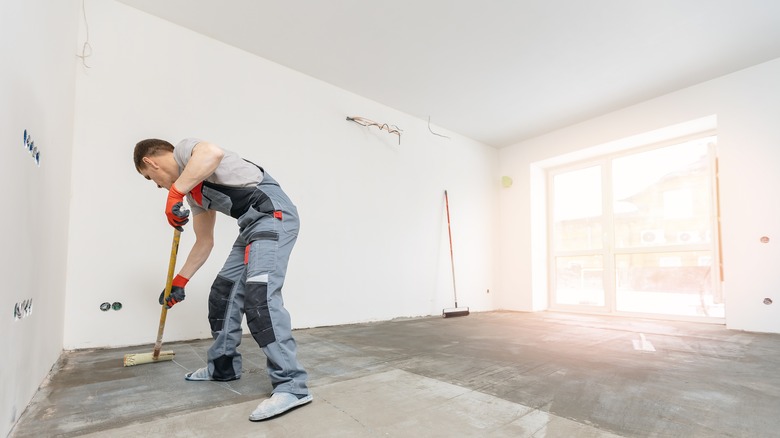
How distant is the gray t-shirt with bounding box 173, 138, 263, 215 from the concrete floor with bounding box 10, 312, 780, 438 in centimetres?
91

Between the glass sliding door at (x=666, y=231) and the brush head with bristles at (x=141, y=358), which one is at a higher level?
the glass sliding door at (x=666, y=231)

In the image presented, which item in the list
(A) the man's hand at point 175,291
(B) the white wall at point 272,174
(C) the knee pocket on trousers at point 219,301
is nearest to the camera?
(C) the knee pocket on trousers at point 219,301

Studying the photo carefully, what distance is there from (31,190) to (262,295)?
950 mm

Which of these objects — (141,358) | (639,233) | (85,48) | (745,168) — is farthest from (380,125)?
(745,168)

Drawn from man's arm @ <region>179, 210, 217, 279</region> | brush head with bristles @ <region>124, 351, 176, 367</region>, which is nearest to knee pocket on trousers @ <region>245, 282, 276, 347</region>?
man's arm @ <region>179, 210, 217, 279</region>

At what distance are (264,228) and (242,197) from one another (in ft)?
0.62

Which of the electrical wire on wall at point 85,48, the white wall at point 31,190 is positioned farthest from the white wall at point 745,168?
the electrical wire on wall at point 85,48

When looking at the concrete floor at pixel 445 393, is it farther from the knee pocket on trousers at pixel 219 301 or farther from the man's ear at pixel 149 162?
the man's ear at pixel 149 162

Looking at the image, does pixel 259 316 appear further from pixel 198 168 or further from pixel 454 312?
pixel 454 312

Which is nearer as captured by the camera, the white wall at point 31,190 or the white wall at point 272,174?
the white wall at point 31,190

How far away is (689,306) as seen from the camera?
444cm

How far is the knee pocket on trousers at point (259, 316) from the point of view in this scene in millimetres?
1433

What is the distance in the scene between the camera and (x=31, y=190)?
139cm

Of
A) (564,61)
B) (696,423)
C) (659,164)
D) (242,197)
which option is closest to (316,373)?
(242,197)
